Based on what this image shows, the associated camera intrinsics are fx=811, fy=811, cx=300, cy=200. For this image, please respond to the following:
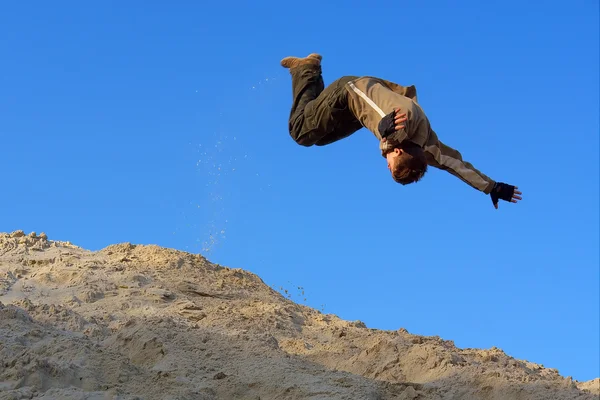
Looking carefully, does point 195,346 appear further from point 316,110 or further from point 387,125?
point 387,125

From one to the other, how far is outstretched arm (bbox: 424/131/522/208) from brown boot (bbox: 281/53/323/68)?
1.56m

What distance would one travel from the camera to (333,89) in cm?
733

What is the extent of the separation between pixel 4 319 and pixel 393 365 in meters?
3.76

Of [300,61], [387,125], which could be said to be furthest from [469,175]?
[300,61]

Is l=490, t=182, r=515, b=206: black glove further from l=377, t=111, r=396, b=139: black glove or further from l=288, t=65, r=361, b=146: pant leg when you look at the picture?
l=288, t=65, r=361, b=146: pant leg

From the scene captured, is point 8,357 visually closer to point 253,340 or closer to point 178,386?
point 178,386

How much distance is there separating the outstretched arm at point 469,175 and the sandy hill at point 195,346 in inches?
66.3

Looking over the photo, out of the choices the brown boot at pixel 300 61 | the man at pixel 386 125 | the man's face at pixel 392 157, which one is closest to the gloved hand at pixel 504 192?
the man at pixel 386 125

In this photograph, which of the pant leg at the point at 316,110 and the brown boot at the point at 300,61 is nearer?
the pant leg at the point at 316,110

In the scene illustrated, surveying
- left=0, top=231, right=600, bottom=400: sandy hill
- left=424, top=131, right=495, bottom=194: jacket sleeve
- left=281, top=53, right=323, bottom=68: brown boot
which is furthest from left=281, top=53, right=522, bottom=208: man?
left=0, top=231, right=600, bottom=400: sandy hill

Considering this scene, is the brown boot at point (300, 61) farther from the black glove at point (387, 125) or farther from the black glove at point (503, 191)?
the black glove at point (503, 191)

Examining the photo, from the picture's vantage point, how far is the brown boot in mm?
7973

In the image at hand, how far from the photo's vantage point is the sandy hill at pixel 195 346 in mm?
6703

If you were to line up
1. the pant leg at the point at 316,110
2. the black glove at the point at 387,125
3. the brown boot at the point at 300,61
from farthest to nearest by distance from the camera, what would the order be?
the brown boot at the point at 300,61
the pant leg at the point at 316,110
the black glove at the point at 387,125
